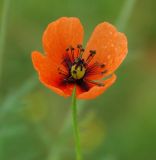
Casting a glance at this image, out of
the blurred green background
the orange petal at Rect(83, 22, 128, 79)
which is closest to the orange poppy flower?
the orange petal at Rect(83, 22, 128, 79)

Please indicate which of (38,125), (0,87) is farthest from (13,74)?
(38,125)

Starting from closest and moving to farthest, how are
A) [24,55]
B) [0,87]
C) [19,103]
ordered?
[19,103] < [0,87] < [24,55]

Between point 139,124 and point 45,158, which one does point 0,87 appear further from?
point 139,124

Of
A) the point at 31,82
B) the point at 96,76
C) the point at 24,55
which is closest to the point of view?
the point at 96,76

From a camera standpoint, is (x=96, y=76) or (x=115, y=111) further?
(x=115, y=111)

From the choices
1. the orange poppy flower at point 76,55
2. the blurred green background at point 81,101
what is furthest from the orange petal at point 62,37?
the blurred green background at point 81,101

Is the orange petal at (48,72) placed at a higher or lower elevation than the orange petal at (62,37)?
lower

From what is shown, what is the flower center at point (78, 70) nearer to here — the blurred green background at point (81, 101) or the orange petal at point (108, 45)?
the orange petal at point (108, 45)

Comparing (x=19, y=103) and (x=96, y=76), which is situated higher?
(x=96, y=76)

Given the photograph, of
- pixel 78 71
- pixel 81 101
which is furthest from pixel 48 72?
pixel 81 101
